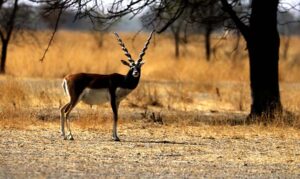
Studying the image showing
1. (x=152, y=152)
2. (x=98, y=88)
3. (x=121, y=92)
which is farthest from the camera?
(x=121, y=92)

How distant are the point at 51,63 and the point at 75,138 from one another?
22796mm

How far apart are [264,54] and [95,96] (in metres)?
5.85

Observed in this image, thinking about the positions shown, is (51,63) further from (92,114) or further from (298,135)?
(298,135)

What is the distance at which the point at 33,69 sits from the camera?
Answer: 3459cm

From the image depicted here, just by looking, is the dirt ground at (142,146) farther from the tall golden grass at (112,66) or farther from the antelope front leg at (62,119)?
the tall golden grass at (112,66)

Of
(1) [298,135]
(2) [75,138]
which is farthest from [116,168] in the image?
(1) [298,135]

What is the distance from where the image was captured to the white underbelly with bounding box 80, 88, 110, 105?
1389cm

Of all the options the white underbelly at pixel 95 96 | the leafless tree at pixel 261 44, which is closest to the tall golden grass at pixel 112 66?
the leafless tree at pixel 261 44

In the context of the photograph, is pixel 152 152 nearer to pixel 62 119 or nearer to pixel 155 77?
pixel 62 119

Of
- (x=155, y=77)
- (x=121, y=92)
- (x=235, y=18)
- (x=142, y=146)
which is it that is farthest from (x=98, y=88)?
(x=155, y=77)

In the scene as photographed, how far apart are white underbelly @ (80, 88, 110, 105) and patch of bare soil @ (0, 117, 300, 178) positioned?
750mm

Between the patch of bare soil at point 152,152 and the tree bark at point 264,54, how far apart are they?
2.02 meters

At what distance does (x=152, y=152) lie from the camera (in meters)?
12.6

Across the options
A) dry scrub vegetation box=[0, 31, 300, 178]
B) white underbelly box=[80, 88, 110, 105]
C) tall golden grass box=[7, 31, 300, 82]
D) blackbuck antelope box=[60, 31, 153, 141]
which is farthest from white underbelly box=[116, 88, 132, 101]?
tall golden grass box=[7, 31, 300, 82]
